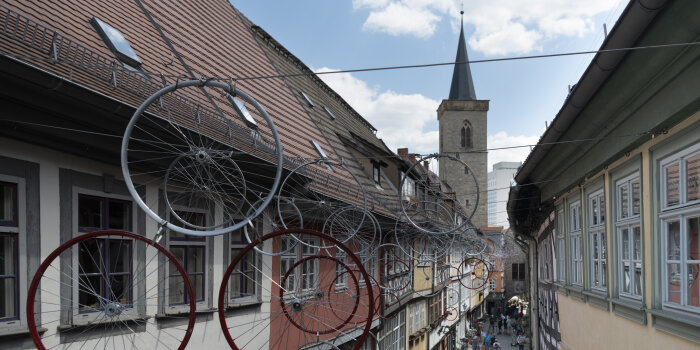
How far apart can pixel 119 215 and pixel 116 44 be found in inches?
83.6

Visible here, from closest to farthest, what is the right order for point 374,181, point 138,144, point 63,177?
point 63,177
point 138,144
point 374,181

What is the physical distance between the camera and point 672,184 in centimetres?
589

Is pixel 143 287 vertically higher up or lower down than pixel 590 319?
higher up

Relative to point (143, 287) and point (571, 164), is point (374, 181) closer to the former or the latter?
point (571, 164)

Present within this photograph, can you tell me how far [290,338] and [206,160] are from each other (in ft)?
24.2

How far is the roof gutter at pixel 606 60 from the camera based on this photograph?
487cm

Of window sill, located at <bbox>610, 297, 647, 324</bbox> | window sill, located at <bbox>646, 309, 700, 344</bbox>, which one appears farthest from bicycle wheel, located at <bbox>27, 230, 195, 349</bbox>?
window sill, located at <bbox>610, 297, 647, 324</bbox>

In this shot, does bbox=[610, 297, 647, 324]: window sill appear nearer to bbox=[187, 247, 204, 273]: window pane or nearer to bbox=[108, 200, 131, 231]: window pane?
bbox=[187, 247, 204, 273]: window pane

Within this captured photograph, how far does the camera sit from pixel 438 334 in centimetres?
3406

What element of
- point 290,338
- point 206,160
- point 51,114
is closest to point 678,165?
point 206,160

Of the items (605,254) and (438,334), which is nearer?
(605,254)

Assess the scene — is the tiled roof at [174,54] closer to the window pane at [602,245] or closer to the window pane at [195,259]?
the window pane at [195,259]

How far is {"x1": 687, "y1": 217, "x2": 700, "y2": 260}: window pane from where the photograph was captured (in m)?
5.34

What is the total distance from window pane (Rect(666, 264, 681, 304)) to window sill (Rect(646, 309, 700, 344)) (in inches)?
5.6
